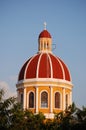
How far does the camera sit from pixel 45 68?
226ft

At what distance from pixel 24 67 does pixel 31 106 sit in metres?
4.74

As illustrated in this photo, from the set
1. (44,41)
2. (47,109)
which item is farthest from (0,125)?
(44,41)

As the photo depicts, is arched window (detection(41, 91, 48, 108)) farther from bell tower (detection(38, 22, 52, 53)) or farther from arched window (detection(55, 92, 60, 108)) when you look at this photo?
bell tower (detection(38, 22, 52, 53))

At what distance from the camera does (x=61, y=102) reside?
69625 millimetres

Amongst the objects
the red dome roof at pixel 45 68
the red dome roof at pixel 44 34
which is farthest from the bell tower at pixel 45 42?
the red dome roof at pixel 45 68

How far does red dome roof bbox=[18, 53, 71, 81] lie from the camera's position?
69.2 m

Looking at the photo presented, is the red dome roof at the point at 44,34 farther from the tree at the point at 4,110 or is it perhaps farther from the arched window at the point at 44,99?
the tree at the point at 4,110

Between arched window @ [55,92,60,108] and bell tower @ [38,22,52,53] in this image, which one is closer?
arched window @ [55,92,60,108]

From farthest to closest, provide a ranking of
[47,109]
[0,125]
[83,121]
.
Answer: [47,109]
[83,121]
[0,125]

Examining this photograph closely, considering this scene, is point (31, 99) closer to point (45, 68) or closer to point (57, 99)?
point (57, 99)

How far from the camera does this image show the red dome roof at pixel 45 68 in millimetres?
69188

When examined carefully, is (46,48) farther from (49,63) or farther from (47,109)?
(47,109)

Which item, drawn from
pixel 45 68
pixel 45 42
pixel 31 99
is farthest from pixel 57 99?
pixel 45 42

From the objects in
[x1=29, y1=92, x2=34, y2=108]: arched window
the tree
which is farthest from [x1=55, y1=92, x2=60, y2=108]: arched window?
the tree
